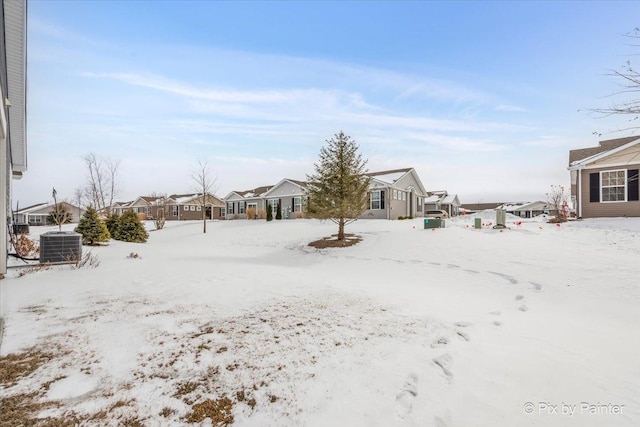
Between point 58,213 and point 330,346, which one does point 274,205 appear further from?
point 330,346

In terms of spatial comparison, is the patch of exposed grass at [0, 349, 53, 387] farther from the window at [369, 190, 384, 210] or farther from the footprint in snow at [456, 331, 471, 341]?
the window at [369, 190, 384, 210]

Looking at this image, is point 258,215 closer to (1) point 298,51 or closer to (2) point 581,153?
(1) point 298,51

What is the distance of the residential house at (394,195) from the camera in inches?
1040

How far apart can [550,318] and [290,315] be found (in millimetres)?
4599

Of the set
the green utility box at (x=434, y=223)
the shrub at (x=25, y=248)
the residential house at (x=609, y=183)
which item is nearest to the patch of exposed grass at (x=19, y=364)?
the shrub at (x=25, y=248)

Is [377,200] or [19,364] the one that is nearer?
[19,364]

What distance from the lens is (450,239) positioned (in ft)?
41.8

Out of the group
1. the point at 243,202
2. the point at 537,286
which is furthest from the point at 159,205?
the point at 537,286

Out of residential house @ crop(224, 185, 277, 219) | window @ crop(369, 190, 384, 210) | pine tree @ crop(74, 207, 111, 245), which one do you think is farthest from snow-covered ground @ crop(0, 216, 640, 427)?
residential house @ crop(224, 185, 277, 219)

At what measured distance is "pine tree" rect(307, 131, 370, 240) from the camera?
14203 millimetres

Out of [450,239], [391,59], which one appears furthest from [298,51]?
[450,239]

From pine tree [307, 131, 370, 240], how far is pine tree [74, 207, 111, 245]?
1100cm

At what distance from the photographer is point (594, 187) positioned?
16828mm

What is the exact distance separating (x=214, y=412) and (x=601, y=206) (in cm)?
2281
